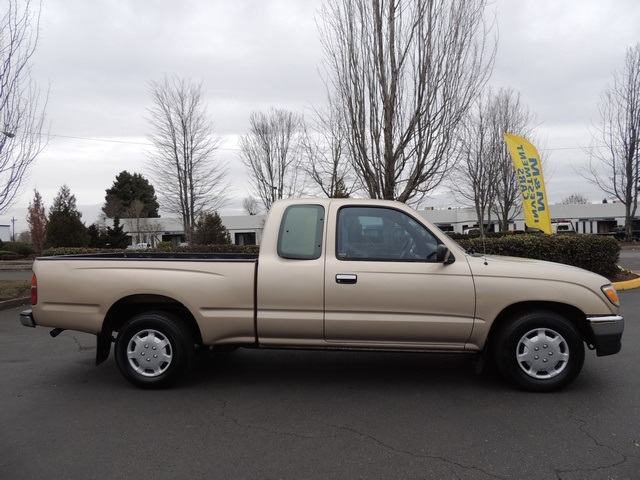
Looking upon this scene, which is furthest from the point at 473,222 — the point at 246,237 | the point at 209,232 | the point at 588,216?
the point at 209,232

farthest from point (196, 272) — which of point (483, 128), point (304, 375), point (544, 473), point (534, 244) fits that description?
point (483, 128)

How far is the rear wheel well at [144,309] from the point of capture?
4484 millimetres

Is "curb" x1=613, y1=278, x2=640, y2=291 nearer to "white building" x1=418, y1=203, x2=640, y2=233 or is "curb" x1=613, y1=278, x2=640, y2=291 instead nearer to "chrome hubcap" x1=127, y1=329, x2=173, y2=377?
"chrome hubcap" x1=127, y1=329, x2=173, y2=377

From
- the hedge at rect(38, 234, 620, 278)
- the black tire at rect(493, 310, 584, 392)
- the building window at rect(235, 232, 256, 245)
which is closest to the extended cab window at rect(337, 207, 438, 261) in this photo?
the black tire at rect(493, 310, 584, 392)

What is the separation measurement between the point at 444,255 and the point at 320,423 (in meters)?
1.79

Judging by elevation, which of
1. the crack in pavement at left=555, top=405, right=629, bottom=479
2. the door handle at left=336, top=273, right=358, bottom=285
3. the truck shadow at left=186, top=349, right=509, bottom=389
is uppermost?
the door handle at left=336, top=273, right=358, bottom=285

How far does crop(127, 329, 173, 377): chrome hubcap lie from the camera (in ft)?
14.4

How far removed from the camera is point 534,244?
36.7ft

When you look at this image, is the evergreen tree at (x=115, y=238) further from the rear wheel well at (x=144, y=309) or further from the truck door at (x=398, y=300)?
the truck door at (x=398, y=300)

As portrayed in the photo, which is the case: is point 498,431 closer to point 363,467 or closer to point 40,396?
point 363,467

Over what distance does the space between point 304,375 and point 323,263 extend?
4.55ft

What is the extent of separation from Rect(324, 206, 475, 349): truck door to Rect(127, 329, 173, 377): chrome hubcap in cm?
158

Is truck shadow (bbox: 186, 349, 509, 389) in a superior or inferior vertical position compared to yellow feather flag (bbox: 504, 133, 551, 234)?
inferior

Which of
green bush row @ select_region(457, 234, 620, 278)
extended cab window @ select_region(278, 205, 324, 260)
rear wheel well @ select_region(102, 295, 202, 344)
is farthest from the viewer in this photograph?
green bush row @ select_region(457, 234, 620, 278)
